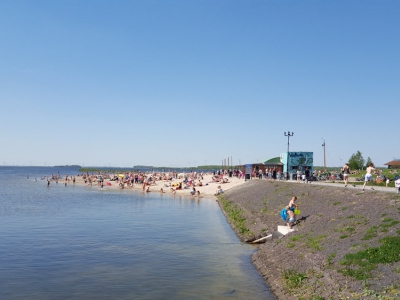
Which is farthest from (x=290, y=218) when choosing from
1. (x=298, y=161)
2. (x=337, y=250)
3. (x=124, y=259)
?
(x=298, y=161)

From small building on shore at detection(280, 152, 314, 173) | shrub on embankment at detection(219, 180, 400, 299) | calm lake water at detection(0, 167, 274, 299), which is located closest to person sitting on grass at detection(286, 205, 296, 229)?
shrub on embankment at detection(219, 180, 400, 299)

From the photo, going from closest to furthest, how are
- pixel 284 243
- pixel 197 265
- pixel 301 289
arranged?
pixel 301 289 < pixel 197 265 < pixel 284 243

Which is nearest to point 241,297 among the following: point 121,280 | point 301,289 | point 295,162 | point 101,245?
point 301,289

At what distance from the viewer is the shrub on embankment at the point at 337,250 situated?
11742mm

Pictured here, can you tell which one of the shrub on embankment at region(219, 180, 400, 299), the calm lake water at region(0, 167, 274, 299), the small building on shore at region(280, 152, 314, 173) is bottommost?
the calm lake water at region(0, 167, 274, 299)

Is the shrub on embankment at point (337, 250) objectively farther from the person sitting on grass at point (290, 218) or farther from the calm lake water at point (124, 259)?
the calm lake water at point (124, 259)

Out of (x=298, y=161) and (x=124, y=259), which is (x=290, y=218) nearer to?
(x=124, y=259)

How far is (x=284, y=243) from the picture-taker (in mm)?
19500

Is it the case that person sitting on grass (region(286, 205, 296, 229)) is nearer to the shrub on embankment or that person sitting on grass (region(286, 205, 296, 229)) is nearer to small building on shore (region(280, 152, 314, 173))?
the shrub on embankment

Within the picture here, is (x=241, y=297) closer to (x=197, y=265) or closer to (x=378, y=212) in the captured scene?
(x=197, y=265)

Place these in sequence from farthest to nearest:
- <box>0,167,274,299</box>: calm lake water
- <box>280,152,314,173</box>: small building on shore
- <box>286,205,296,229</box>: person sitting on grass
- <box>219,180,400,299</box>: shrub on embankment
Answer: <box>280,152,314,173</box>: small building on shore < <box>286,205,296,229</box>: person sitting on grass < <box>0,167,274,299</box>: calm lake water < <box>219,180,400,299</box>: shrub on embankment

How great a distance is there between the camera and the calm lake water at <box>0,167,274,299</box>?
1442cm

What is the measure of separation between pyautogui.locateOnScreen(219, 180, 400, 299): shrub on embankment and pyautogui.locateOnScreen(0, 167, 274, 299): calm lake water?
3.80ft

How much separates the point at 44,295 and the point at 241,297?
7.46 metres
